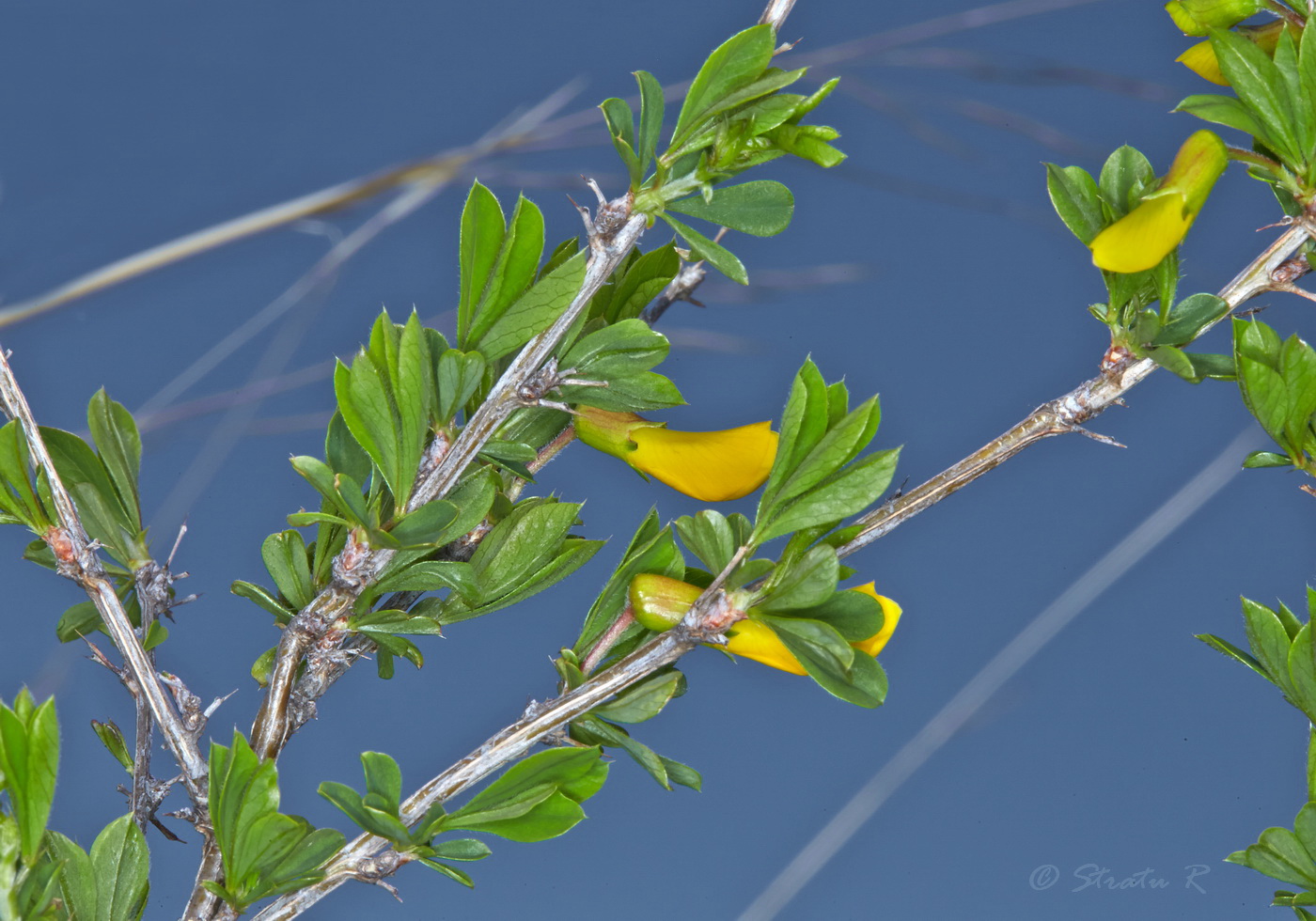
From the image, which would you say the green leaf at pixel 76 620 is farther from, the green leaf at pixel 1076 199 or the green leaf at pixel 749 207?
the green leaf at pixel 1076 199

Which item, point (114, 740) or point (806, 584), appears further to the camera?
point (114, 740)

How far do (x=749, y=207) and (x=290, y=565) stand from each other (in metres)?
0.21

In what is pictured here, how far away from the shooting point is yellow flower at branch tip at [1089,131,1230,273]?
0.36 m

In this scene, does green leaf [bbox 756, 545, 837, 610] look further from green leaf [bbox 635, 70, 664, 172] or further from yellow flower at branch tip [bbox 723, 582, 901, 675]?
green leaf [bbox 635, 70, 664, 172]

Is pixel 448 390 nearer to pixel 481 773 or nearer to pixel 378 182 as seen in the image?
pixel 481 773

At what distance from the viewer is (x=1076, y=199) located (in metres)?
0.38

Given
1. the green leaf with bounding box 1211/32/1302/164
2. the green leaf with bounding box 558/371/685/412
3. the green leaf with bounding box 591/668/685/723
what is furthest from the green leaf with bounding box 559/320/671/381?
the green leaf with bounding box 1211/32/1302/164

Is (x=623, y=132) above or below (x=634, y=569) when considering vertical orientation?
above

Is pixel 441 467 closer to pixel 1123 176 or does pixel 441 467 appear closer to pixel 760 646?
pixel 760 646

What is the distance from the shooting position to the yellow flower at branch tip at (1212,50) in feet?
1.33

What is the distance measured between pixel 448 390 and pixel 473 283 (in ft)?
0.12

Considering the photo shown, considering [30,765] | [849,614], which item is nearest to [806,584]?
[849,614]

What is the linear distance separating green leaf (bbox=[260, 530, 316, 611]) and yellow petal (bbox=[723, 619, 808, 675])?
16 centimetres

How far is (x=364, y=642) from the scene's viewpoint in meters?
0.41
